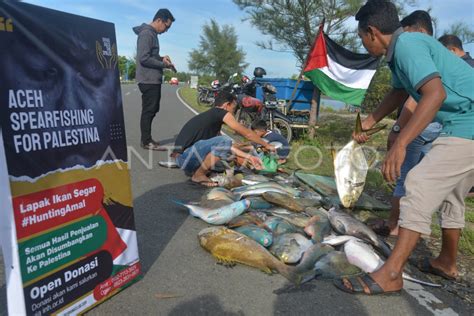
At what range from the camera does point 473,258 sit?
3830 mm

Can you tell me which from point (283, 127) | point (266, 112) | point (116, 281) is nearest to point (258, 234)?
point (116, 281)

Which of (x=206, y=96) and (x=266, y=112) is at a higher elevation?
(x=266, y=112)

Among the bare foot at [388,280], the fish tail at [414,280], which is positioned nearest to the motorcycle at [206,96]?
the fish tail at [414,280]

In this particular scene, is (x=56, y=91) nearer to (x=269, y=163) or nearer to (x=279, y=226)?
(x=279, y=226)

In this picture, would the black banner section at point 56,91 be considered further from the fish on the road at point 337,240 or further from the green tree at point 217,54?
the green tree at point 217,54

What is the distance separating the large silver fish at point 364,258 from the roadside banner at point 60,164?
1.79m

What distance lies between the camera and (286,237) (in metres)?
3.47

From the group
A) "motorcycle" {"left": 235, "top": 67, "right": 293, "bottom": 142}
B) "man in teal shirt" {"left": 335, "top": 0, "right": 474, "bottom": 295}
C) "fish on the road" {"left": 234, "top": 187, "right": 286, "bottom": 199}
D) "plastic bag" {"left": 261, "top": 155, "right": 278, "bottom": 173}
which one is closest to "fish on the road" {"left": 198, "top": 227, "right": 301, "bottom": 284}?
"man in teal shirt" {"left": 335, "top": 0, "right": 474, "bottom": 295}

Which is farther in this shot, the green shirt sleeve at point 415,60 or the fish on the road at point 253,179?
the fish on the road at point 253,179

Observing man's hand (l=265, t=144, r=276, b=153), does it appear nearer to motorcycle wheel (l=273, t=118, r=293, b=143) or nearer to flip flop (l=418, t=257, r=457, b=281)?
flip flop (l=418, t=257, r=457, b=281)

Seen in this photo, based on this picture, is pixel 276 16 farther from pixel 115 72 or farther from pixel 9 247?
pixel 9 247

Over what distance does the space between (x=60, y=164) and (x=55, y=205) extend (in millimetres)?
227

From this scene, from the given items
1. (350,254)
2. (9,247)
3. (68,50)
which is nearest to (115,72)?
(68,50)

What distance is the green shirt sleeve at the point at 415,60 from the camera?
8.45ft
